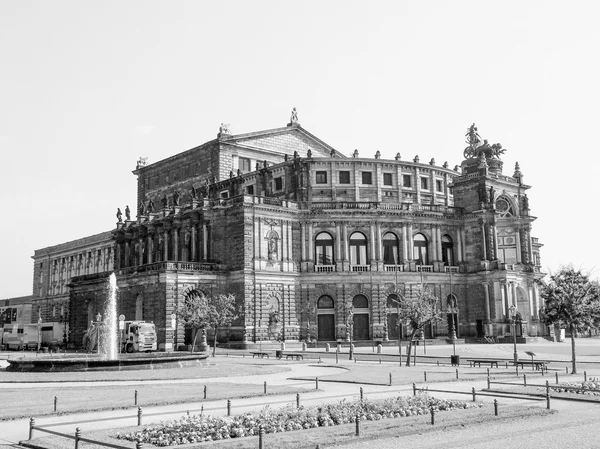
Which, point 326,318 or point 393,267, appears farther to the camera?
point 393,267

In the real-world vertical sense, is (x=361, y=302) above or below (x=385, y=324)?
above

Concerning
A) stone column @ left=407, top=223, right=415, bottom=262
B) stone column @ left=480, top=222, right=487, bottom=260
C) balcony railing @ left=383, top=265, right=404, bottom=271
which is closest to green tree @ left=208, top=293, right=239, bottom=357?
balcony railing @ left=383, top=265, right=404, bottom=271

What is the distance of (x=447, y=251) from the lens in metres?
A: 83.5

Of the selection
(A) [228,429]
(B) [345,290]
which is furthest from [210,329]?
(A) [228,429]

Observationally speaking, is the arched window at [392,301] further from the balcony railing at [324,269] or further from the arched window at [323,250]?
the arched window at [323,250]

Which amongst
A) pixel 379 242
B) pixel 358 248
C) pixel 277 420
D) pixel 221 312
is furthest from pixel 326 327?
pixel 277 420

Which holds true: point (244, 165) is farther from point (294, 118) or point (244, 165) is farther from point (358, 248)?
point (358, 248)

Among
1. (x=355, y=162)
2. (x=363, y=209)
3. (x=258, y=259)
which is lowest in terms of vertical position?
(x=258, y=259)

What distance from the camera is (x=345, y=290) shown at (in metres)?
77.1

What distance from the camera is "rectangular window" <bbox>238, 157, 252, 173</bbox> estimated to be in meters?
92.2

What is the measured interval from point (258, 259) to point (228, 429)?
56.3 m

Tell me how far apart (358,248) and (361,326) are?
28.3ft

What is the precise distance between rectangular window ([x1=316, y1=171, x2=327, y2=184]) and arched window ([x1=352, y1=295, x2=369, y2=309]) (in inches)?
557

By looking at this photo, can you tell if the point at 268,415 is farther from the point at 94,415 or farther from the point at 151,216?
the point at 151,216
